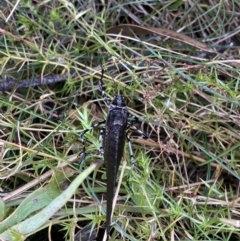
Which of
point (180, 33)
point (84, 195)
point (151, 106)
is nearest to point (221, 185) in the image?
point (151, 106)

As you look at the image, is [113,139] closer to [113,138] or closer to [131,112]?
[113,138]

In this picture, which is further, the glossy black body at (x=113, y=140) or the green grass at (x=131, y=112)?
the green grass at (x=131, y=112)

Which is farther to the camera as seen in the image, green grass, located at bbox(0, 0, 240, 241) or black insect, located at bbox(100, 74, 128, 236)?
green grass, located at bbox(0, 0, 240, 241)

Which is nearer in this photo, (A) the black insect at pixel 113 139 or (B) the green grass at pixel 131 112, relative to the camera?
(A) the black insect at pixel 113 139
